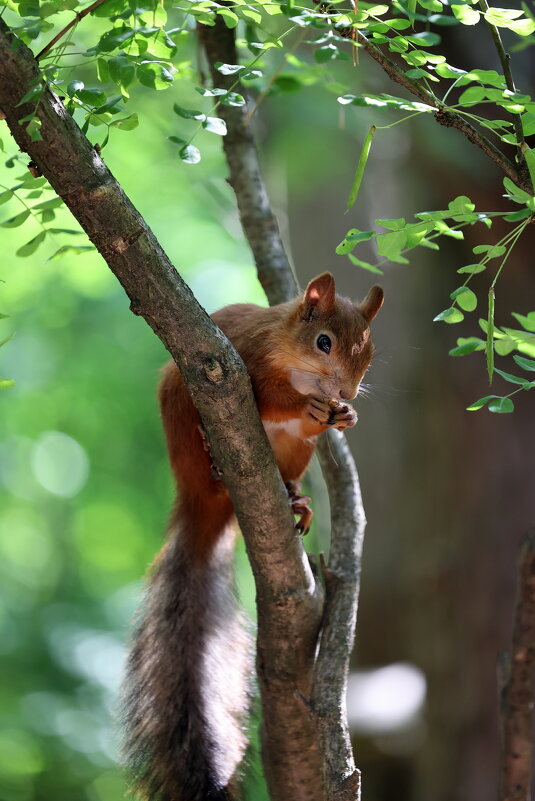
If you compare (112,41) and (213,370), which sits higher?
(112,41)

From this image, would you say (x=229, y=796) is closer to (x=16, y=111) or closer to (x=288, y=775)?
(x=288, y=775)

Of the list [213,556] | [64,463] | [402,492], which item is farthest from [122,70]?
[64,463]

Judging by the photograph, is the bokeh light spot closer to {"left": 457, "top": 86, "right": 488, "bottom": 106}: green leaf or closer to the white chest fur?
the white chest fur

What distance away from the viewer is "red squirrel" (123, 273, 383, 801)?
5.35 ft

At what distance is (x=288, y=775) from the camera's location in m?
1.59

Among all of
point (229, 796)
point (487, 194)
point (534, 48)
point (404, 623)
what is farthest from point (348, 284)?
point (229, 796)

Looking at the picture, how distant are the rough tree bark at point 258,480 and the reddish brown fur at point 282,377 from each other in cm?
14

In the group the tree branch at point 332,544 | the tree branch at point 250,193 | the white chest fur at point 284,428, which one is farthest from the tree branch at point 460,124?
the tree branch at point 250,193

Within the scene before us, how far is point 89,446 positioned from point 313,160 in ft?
7.41

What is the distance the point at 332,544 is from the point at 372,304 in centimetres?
50

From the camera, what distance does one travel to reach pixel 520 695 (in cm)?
178

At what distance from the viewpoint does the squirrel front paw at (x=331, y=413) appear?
163cm

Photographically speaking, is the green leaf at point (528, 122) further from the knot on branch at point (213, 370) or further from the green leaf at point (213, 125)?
the knot on branch at point (213, 370)

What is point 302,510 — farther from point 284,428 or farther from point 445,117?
point 445,117
